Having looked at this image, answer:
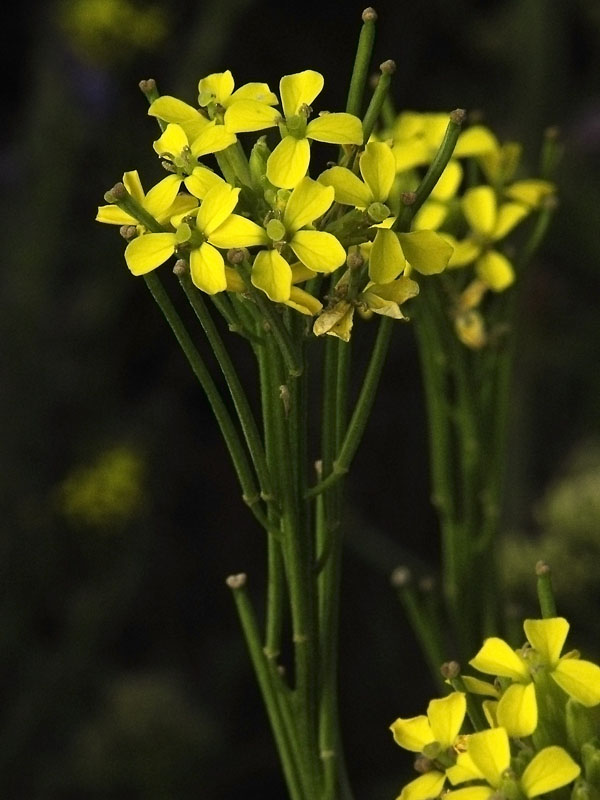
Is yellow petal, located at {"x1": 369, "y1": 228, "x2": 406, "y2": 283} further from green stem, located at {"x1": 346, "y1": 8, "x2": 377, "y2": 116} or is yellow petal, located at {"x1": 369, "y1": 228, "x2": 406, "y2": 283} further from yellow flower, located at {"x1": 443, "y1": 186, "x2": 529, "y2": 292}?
yellow flower, located at {"x1": 443, "y1": 186, "x2": 529, "y2": 292}

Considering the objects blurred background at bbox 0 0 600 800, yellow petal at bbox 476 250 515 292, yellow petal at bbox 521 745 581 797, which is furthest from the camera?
blurred background at bbox 0 0 600 800

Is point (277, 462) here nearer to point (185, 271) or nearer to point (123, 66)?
point (185, 271)

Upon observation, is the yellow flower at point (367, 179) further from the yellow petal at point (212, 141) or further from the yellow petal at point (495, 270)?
the yellow petal at point (495, 270)

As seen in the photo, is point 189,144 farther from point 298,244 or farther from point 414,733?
point 414,733

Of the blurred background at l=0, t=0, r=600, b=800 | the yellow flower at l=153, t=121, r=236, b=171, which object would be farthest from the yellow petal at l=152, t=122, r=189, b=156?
the blurred background at l=0, t=0, r=600, b=800

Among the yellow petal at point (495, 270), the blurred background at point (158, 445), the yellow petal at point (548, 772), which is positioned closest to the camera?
the yellow petal at point (548, 772)

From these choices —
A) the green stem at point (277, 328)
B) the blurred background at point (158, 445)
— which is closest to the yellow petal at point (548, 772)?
the green stem at point (277, 328)

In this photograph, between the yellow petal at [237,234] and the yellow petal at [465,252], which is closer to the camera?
the yellow petal at [237,234]
